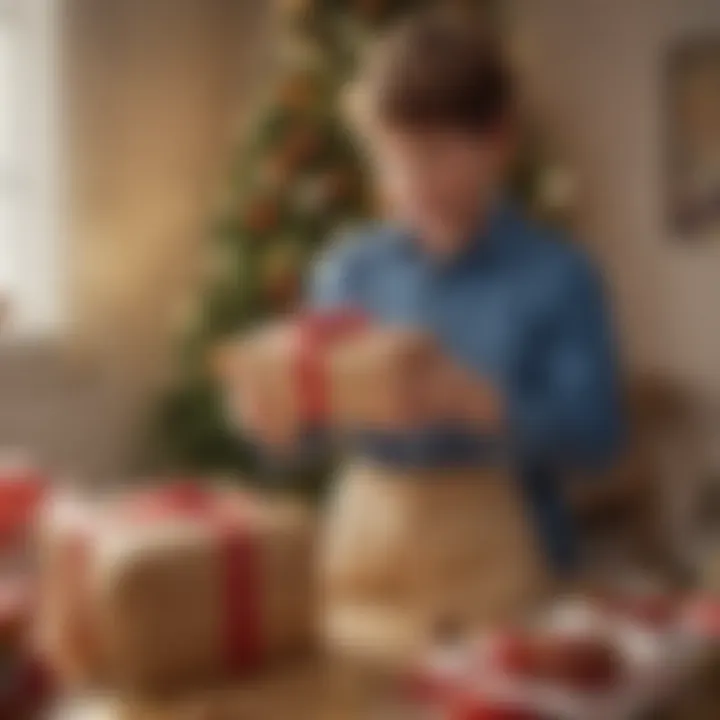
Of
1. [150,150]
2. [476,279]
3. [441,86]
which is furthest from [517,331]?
[150,150]

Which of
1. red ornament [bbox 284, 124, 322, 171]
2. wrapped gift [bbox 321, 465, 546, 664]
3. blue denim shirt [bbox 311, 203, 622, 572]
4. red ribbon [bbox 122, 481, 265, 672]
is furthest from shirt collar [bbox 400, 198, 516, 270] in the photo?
red ornament [bbox 284, 124, 322, 171]

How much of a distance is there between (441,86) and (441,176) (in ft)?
0.16

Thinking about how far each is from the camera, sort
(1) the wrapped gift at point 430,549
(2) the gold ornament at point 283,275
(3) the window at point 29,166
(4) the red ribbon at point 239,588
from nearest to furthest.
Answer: (4) the red ribbon at point 239,588 → (1) the wrapped gift at point 430,549 → (3) the window at point 29,166 → (2) the gold ornament at point 283,275

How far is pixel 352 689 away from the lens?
0.63 m

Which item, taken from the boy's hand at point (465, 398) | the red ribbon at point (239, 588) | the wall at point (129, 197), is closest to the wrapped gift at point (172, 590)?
the red ribbon at point (239, 588)

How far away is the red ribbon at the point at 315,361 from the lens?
75cm

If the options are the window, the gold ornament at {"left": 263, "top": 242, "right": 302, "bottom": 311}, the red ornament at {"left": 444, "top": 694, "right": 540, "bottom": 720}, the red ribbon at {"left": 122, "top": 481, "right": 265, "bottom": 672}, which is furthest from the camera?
the gold ornament at {"left": 263, "top": 242, "right": 302, "bottom": 311}

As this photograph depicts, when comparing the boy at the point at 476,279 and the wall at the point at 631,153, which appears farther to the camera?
the wall at the point at 631,153

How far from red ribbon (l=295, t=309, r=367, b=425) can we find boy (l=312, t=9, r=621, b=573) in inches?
2.3

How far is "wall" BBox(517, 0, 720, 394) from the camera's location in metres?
1.20

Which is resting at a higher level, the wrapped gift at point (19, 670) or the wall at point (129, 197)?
the wall at point (129, 197)

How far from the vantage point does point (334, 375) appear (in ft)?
2.43

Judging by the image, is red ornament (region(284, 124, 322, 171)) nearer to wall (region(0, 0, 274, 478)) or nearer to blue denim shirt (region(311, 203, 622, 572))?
wall (region(0, 0, 274, 478))

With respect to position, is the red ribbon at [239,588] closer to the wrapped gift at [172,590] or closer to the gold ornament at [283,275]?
the wrapped gift at [172,590]
